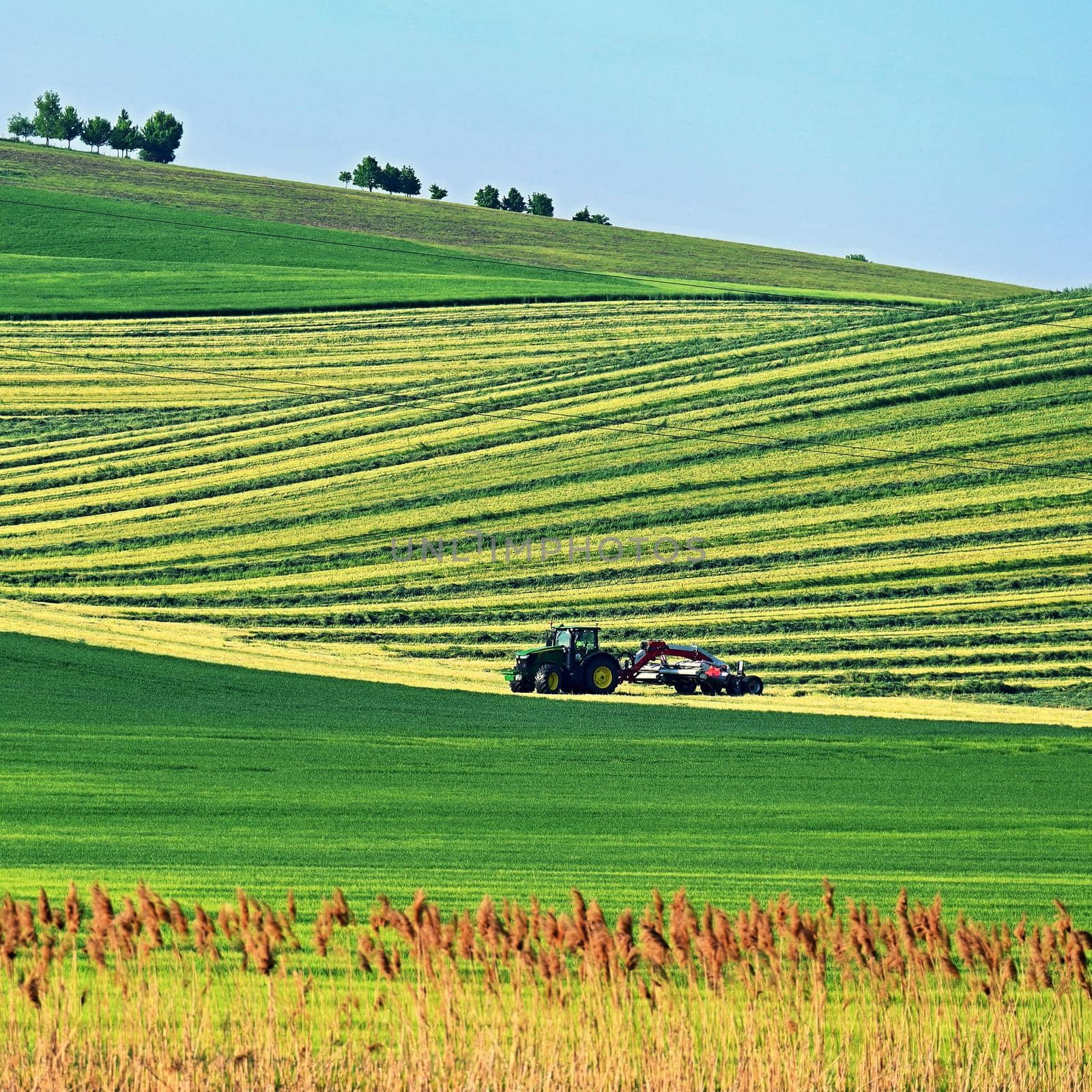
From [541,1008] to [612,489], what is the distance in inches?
1357

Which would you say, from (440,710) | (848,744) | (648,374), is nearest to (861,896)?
(848,744)

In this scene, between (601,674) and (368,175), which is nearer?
(601,674)

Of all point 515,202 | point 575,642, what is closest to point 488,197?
point 515,202

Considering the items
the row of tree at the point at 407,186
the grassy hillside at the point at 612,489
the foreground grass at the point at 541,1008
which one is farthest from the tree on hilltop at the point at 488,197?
the foreground grass at the point at 541,1008

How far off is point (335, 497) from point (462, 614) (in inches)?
334

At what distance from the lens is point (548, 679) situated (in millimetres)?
31000

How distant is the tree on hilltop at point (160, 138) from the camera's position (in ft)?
398

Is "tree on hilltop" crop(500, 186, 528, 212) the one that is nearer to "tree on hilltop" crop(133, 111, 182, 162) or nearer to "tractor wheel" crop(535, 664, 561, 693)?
"tree on hilltop" crop(133, 111, 182, 162)

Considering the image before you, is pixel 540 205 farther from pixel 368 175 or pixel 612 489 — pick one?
pixel 612 489

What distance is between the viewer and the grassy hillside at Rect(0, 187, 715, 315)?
213 ft

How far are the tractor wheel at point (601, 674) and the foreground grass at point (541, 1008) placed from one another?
21.9 metres

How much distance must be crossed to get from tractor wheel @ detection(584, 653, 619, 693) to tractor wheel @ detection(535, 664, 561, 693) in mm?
544

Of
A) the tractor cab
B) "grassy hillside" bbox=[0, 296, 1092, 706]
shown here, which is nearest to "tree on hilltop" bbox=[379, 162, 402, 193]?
"grassy hillside" bbox=[0, 296, 1092, 706]

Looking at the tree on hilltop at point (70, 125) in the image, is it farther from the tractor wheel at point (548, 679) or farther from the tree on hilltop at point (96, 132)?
the tractor wheel at point (548, 679)
